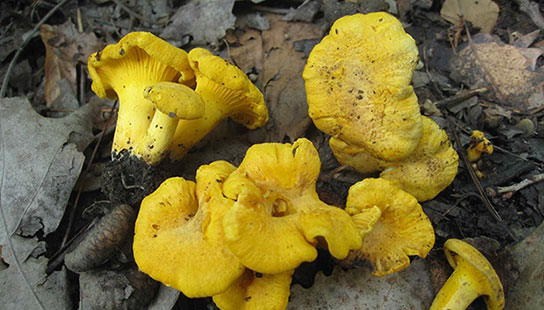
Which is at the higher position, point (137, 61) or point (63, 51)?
point (137, 61)

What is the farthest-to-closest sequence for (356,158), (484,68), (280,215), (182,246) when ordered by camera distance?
(484,68), (356,158), (280,215), (182,246)

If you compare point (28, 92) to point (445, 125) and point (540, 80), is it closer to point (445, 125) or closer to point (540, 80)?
point (445, 125)

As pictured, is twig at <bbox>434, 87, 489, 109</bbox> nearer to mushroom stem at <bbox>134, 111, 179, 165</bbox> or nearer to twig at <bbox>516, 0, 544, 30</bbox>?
twig at <bbox>516, 0, 544, 30</bbox>

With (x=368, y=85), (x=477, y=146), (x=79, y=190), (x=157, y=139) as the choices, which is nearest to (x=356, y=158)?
(x=368, y=85)

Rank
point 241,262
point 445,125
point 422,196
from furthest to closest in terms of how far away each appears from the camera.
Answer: point 445,125 < point 422,196 < point 241,262

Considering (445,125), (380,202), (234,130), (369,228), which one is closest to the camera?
(369,228)

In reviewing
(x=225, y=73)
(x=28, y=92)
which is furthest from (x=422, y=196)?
(x=28, y=92)

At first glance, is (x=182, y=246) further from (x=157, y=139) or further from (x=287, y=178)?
(x=157, y=139)
